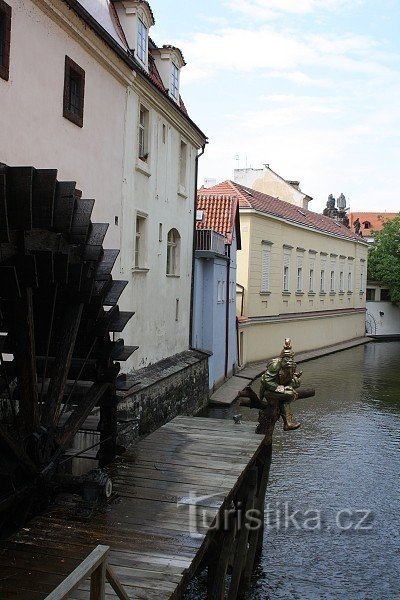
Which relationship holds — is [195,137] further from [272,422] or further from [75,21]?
[272,422]

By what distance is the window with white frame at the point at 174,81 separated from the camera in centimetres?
1532

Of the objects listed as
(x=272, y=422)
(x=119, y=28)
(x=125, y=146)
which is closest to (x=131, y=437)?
(x=272, y=422)

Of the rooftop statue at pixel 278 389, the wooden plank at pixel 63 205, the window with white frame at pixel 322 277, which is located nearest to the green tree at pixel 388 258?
the window with white frame at pixel 322 277

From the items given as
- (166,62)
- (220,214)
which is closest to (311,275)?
(220,214)

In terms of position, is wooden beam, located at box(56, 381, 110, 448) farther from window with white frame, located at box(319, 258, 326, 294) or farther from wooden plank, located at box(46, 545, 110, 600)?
window with white frame, located at box(319, 258, 326, 294)

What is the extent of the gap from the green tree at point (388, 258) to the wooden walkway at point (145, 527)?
37251mm

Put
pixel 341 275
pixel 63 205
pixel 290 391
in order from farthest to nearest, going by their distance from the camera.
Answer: pixel 341 275 < pixel 290 391 < pixel 63 205

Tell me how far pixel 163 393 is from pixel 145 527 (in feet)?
29.0

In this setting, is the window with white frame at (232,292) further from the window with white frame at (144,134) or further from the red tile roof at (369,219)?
the red tile roof at (369,219)

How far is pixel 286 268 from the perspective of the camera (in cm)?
2939

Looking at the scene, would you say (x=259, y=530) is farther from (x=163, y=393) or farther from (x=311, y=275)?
(x=311, y=275)

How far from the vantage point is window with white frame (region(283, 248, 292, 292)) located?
2914 centimetres

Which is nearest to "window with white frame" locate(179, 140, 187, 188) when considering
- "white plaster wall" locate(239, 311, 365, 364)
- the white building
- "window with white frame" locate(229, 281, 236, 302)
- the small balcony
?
the white building

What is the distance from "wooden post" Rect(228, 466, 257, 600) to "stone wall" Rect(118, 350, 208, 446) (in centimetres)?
287
